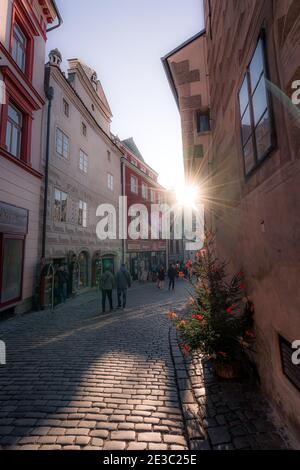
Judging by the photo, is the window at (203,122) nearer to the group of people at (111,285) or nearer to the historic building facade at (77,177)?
the group of people at (111,285)

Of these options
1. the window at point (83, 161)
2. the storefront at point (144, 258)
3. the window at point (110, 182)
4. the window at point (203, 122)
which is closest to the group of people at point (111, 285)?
the window at point (203, 122)

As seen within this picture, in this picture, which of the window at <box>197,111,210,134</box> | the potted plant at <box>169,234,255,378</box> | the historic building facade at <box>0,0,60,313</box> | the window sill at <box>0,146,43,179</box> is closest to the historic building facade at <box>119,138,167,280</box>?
the historic building facade at <box>0,0,60,313</box>

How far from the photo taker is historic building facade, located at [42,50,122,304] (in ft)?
39.2

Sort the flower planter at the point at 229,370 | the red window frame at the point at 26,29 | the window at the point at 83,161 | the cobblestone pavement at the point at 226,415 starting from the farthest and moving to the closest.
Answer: the window at the point at 83,161 < the red window frame at the point at 26,29 < the flower planter at the point at 229,370 < the cobblestone pavement at the point at 226,415

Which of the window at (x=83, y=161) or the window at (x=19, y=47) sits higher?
the window at (x=19, y=47)

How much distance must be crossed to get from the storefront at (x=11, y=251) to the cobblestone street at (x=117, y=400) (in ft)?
8.36

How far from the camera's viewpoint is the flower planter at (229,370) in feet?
13.1

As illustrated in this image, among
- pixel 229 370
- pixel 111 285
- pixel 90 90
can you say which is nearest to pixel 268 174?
pixel 229 370

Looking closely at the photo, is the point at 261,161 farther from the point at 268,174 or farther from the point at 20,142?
the point at 20,142

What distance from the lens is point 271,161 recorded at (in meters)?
3.08

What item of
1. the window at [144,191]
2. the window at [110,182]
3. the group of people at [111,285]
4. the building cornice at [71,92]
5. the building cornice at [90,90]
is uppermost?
the building cornice at [90,90]

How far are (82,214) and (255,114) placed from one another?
12.5 m

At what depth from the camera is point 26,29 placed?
32.2 ft
